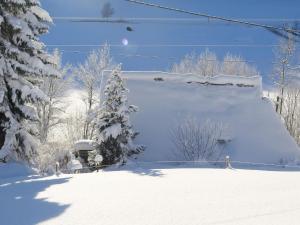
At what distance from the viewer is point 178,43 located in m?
49.8

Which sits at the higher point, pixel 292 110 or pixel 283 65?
pixel 283 65

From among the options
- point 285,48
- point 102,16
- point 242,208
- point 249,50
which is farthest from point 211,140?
point 102,16

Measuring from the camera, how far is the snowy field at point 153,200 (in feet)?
20.7

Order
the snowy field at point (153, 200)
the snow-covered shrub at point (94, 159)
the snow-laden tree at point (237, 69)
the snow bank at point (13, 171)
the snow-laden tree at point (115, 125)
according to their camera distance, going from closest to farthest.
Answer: the snowy field at point (153, 200) < the snow bank at point (13, 171) < the snow-covered shrub at point (94, 159) < the snow-laden tree at point (115, 125) < the snow-laden tree at point (237, 69)

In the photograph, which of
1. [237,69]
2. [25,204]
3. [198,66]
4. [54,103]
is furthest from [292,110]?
[25,204]

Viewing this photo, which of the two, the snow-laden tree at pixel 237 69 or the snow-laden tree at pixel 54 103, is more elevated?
the snow-laden tree at pixel 237 69

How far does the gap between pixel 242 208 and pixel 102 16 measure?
5082cm

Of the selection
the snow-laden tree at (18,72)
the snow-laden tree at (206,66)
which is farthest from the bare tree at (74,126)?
the snow-laden tree at (18,72)

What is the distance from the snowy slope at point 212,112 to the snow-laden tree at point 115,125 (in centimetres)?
122

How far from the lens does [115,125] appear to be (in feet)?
55.6

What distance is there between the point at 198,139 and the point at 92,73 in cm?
1685

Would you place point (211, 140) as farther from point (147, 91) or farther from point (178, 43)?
point (178, 43)

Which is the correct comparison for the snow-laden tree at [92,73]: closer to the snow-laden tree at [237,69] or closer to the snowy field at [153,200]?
the snow-laden tree at [237,69]

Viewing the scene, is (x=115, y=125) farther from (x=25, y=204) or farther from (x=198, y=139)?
(x=25, y=204)
